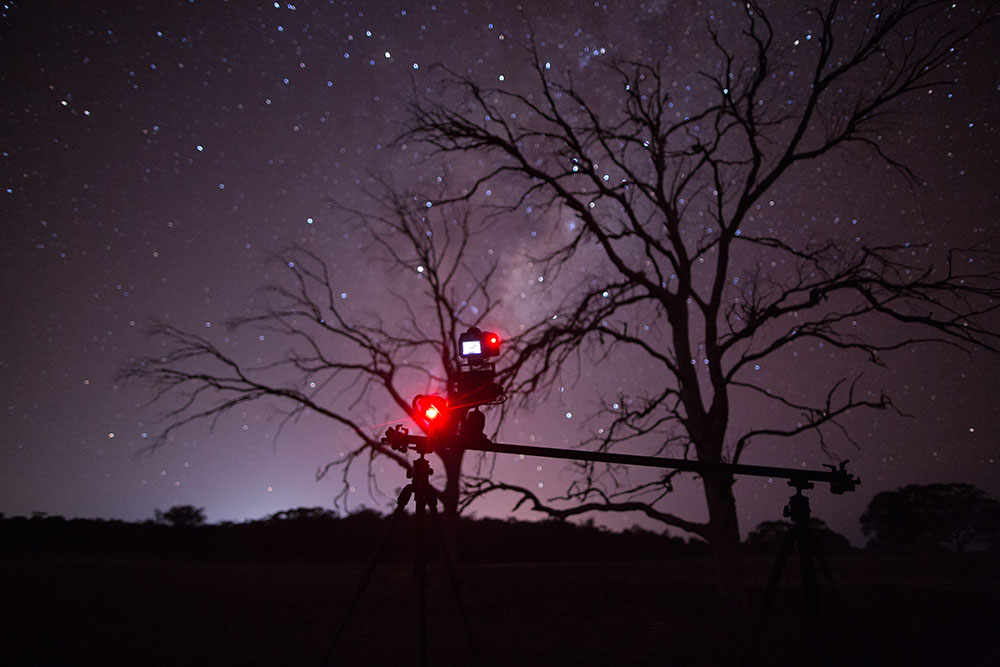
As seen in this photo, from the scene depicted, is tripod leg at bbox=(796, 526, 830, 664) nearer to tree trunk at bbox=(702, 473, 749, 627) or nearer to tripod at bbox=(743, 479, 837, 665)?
tripod at bbox=(743, 479, 837, 665)

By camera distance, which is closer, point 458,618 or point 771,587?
point 771,587

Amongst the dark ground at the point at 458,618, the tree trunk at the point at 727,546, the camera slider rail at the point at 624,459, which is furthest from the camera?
the tree trunk at the point at 727,546

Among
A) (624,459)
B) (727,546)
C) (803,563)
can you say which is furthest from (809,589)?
(727,546)

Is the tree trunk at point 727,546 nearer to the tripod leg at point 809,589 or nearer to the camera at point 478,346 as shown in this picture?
the tripod leg at point 809,589

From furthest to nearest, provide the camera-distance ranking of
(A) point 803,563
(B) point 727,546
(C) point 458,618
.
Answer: (C) point 458,618, (B) point 727,546, (A) point 803,563

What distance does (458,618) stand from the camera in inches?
398

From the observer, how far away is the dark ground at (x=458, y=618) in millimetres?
6539

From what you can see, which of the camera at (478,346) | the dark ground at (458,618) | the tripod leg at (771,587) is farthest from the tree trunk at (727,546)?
the camera at (478,346)

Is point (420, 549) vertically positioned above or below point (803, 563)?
above

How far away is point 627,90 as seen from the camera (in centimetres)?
838

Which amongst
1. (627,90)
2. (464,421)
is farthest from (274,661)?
(627,90)

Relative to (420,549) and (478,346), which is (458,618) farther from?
(478,346)

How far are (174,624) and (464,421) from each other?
7.41 metres

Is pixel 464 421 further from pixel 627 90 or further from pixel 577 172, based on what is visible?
pixel 627 90
